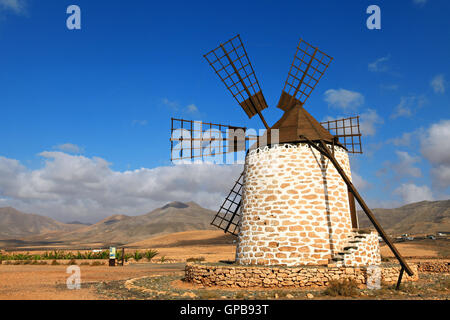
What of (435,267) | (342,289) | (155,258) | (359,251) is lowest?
(155,258)

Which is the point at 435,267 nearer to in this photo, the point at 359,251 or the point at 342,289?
the point at 359,251

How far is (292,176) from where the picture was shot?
1224cm

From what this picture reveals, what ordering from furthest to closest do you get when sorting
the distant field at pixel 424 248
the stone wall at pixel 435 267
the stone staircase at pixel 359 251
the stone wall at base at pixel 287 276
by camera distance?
the distant field at pixel 424 248 < the stone wall at pixel 435 267 < the stone staircase at pixel 359 251 < the stone wall at base at pixel 287 276

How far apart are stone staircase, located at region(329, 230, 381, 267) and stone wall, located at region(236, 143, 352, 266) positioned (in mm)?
275

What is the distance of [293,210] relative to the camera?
38.8ft

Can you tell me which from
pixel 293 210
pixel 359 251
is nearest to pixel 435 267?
pixel 359 251

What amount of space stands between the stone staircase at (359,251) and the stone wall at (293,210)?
28cm

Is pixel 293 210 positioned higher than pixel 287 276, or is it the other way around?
pixel 293 210

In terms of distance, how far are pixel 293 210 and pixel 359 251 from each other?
2.57m

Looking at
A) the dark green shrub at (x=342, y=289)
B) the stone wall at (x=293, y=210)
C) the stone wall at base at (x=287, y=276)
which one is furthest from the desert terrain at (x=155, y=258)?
the stone wall at (x=293, y=210)

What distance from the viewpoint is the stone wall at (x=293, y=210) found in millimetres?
11539

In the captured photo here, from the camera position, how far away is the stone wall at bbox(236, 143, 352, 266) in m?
11.5

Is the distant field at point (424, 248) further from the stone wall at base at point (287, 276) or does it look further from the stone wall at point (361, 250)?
the stone wall at base at point (287, 276)

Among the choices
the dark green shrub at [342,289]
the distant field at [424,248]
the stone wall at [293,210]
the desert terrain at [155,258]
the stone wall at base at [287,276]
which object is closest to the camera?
the dark green shrub at [342,289]
